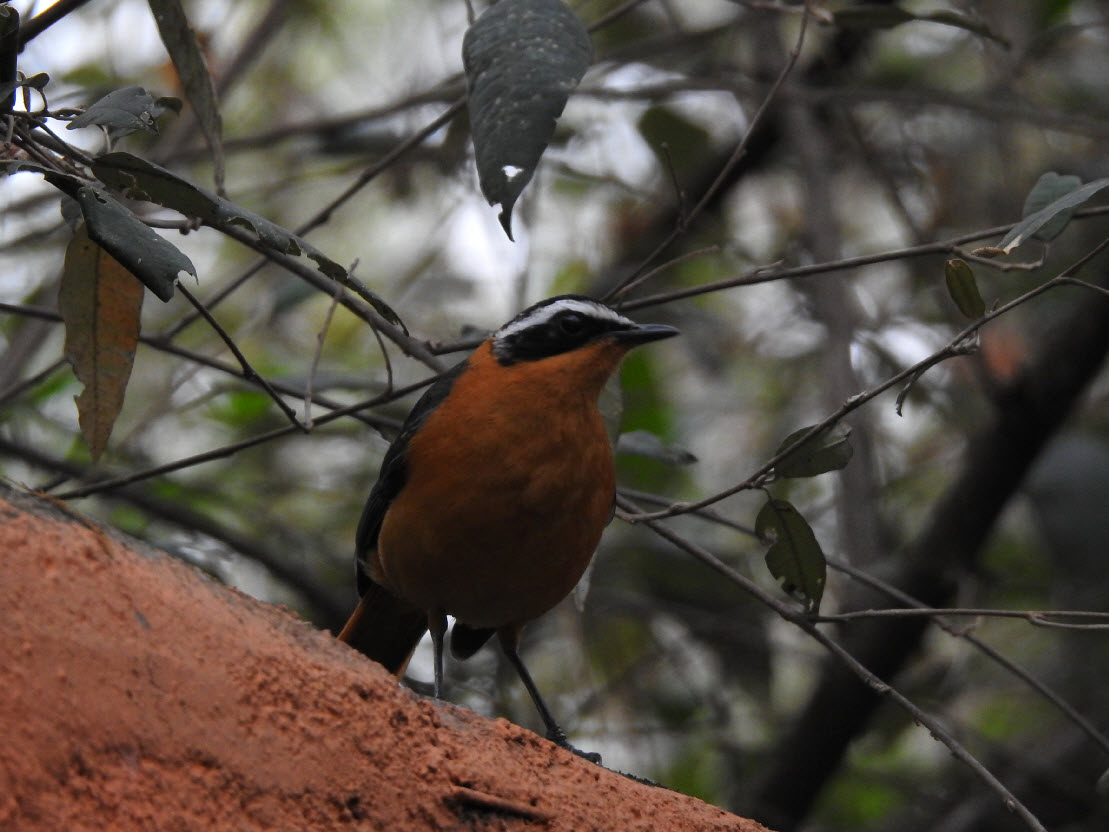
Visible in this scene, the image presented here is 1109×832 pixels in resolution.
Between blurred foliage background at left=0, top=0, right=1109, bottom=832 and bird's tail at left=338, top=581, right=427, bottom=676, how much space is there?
20.9 inches

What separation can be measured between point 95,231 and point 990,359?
4.88 meters

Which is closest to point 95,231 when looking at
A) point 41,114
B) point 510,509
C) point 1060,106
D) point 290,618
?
point 41,114

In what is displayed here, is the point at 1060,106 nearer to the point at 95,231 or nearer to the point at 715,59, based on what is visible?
the point at 715,59

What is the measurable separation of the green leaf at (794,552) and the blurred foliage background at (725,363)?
822 mm

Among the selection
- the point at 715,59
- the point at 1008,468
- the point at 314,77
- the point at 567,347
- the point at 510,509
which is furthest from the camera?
the point at 314,77

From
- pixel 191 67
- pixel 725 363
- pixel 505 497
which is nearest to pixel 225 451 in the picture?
pixel 505 497

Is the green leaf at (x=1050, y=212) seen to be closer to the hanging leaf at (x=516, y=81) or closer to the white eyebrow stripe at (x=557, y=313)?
the hanging leaf at (x=516, y=81)

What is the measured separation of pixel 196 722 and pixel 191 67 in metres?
2.41

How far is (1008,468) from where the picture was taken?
20.4 feet

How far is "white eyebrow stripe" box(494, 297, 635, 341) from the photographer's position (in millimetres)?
4711

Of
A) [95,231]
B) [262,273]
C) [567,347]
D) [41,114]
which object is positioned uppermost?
[262,273]

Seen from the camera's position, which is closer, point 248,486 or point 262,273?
point 248,486

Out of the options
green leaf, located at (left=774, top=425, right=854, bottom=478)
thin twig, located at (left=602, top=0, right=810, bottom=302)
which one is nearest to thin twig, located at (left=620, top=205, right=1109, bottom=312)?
thin twig, located at (left=602, top=0, right=810, bottom=302)

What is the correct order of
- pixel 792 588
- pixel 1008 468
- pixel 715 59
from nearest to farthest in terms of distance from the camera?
pixel 792 588, pixel 1008 468, pixel 715 59
